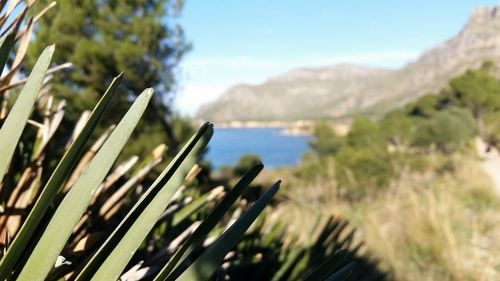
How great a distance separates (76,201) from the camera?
17.5 inches

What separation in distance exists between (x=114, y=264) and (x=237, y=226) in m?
0.13

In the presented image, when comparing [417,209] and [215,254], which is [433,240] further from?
[215,254]

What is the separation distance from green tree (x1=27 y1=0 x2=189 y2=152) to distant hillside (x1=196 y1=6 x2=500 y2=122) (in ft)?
311

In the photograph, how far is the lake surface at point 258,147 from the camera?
49.1m

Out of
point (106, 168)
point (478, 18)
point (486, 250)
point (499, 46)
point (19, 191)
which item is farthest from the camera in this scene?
point (478, 18)

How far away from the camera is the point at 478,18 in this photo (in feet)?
482

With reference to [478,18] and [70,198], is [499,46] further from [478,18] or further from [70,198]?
[70,198]

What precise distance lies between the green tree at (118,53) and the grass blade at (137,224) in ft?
29.8

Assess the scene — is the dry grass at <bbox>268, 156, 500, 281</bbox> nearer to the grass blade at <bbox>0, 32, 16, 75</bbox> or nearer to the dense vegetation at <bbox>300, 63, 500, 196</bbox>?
the grass blade at <bbox>0, 32, 16, 75</bbox>

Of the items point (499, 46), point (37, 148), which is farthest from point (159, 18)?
point (499, 46)

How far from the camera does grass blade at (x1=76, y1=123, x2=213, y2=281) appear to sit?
45cm

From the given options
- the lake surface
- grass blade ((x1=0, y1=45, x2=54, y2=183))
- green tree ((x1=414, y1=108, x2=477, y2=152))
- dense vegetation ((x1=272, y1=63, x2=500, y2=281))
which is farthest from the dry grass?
green tree ((x1=414, y1=108, x2=477, y2=152))

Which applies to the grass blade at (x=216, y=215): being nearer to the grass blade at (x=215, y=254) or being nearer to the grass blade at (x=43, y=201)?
the grass blade at (x=215, y=254)

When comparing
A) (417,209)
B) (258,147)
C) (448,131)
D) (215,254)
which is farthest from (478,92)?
(258,147)
